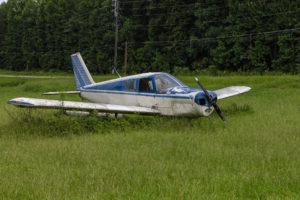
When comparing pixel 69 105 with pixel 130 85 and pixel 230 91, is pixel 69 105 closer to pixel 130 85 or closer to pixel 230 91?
pixel 130 85

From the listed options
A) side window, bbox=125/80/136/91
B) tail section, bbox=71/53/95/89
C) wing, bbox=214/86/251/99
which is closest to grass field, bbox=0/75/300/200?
side window, bbox=125/80/136/91

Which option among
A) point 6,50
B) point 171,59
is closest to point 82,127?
point 171,59

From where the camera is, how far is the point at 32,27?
7456 cm

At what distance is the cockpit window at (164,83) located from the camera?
9.58m

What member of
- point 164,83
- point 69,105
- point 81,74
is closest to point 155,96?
point 164,83

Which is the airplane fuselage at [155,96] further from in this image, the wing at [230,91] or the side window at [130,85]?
the wing at [230,91]

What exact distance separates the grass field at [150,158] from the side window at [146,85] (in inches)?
47.5

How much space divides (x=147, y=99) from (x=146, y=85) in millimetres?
487

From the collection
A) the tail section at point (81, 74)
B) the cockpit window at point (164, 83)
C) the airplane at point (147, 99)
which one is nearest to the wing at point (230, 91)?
the airplane at point (147, 99)

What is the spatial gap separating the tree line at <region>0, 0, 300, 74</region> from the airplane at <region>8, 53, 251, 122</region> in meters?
20.5

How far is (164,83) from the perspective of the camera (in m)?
9.66

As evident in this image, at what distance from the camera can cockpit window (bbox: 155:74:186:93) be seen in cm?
958

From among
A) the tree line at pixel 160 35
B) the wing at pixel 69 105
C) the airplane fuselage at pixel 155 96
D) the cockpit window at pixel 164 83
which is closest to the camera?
the wing at pixel 69 105

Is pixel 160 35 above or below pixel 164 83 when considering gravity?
above
